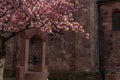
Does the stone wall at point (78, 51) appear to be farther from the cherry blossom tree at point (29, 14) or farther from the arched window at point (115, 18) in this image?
the cherry blossom tree at point (29, 14)

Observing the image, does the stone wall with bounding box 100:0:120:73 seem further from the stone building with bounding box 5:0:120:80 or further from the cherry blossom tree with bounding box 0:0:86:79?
the cherry blossom tree with bounding box 0:0:86:79

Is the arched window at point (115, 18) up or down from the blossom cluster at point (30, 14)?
up

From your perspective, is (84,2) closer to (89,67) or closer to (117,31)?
(117,31)

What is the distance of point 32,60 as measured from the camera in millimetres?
18328

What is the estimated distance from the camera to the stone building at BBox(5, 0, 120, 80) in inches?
709

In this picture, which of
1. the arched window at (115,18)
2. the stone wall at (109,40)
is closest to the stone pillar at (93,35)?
the stone wall at (109,40)

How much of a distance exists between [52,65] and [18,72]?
478cm

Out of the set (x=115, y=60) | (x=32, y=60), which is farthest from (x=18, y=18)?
(x=115, y=60)

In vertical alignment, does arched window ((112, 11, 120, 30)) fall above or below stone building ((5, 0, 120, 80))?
above

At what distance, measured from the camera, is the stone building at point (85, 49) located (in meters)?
18.0

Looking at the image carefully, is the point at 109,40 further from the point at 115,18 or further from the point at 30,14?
the point at 30,14

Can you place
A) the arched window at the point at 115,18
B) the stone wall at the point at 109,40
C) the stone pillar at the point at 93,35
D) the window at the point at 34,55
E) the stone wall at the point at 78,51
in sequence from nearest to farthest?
the window at the point at 34,55 < the stone wall at the point at 78,51 < the stone pillar at the point at 93,35 < the stone wall at the point at 109,40 < the arched window at the point at 115,18

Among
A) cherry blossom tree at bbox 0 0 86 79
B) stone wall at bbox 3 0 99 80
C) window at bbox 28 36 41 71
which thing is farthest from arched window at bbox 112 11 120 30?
cherry blossom tree at bbox 0 0 86 79

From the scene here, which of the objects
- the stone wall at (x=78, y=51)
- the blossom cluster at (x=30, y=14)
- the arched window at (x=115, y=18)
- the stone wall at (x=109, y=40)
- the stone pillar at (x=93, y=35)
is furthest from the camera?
the arched window at (x=115, y=18)
